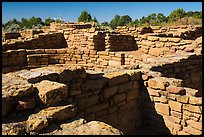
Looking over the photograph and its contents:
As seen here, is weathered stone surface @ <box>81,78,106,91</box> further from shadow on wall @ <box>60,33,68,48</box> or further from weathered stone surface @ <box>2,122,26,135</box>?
shadow on wall @ <box>60,33,68,48</box>

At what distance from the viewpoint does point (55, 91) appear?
13.1 feet

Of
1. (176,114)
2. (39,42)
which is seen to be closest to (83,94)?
(176,114)

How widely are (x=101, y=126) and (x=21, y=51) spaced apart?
8102 millimetres

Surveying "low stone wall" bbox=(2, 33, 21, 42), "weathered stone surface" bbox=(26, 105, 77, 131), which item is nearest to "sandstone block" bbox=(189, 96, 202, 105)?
"weathered stone surface" bbox=(26, 105, 77, 131)

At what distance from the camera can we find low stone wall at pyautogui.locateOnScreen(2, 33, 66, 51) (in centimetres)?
1175

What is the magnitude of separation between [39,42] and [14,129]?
9.67m

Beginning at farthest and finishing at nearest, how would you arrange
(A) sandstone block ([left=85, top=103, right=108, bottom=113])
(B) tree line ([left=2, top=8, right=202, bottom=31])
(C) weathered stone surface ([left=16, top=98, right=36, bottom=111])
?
(B) tree line ([left=2, top=8, right=202, bottom=31]), (A) sandstone block ([left=85, top=103, right=108, bottom=113]), (C) weathered stone surface ([left=16, top=98, right=36, bottom=111])

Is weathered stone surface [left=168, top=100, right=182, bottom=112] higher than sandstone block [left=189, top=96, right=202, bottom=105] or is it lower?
lower

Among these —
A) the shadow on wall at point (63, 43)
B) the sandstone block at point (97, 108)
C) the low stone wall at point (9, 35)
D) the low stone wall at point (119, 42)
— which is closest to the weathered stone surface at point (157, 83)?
the sandstone block at point (97, 108)

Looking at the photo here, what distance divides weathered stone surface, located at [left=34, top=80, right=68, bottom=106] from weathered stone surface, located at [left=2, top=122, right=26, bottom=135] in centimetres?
56

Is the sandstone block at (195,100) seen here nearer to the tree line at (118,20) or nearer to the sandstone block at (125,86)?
the sandstone block at (125,86)

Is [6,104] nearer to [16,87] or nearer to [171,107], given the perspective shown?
[16,87]

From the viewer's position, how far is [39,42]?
41.3ft

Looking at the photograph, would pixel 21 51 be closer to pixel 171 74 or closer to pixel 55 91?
pixel 171 74
